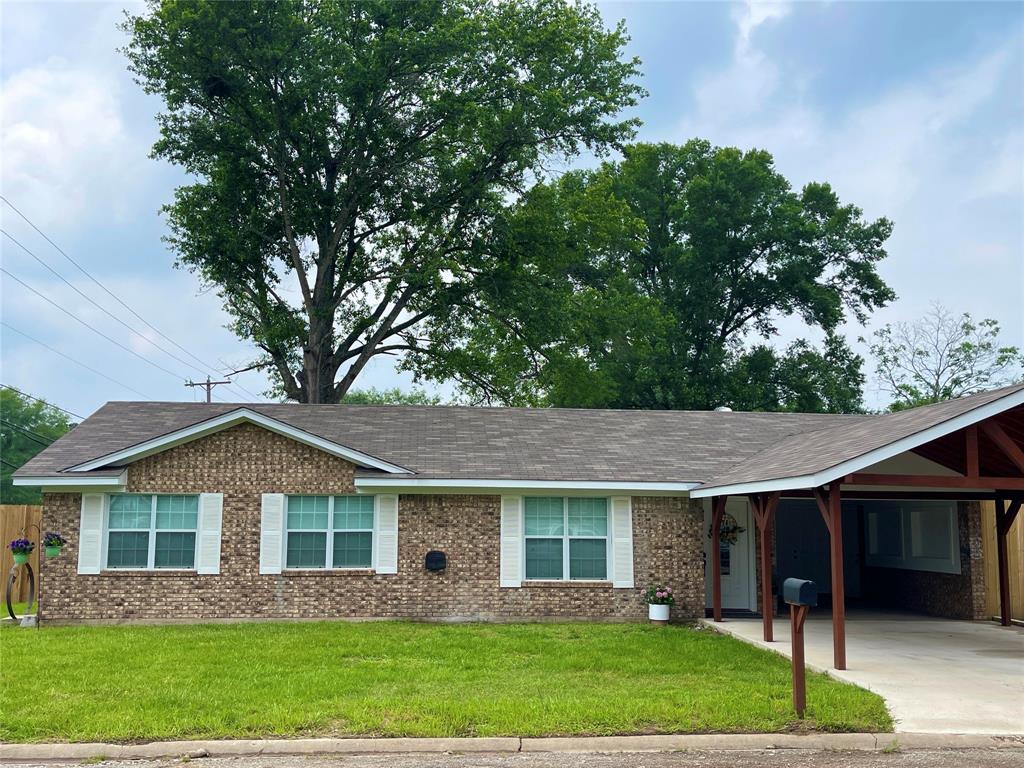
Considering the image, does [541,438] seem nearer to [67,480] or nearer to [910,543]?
[910,543]

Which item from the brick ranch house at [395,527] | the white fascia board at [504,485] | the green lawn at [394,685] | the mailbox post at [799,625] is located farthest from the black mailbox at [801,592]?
the white fascia board at [504,485]

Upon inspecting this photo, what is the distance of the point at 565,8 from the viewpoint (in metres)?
27.8

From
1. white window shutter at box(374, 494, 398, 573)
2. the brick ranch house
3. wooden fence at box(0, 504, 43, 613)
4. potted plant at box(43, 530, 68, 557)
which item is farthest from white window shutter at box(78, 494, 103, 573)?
wooden fence at box(0, 504, 43, 613)

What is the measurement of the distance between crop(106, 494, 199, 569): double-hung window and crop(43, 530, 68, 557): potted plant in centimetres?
73

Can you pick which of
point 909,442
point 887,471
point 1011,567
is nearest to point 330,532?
point 887,471

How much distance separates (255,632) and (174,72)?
59.4ft

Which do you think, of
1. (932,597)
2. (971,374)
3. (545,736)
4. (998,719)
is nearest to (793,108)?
(932,597)

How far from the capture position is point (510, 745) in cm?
786

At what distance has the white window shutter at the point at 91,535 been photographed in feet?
50.7

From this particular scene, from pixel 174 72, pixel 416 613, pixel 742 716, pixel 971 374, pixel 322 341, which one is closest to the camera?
pixel 742 716

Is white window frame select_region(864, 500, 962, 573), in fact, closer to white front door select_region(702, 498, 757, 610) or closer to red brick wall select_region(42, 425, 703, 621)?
white front door select_region(702, 498, 757, 610)

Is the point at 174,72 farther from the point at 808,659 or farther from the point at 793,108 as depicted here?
the point at 808,659

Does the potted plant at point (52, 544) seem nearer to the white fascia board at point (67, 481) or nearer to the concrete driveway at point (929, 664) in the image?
the white fascia board at point (67, 481)

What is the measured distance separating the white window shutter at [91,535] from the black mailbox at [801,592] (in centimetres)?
1155
